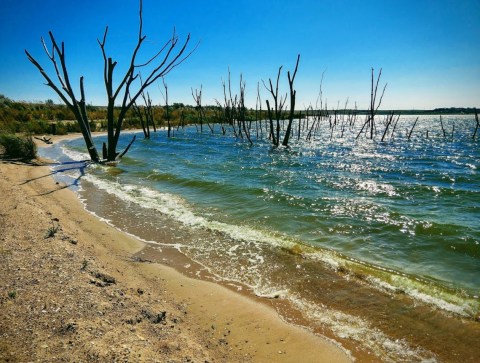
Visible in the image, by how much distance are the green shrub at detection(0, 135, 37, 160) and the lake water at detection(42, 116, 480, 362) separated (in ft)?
12.8

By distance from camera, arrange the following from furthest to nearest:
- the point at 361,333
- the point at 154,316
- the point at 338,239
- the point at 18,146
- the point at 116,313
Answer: the point at 18,146 → the point at 338,239 → the point at 361,333 → the point at 154,316 → the point at 116,313

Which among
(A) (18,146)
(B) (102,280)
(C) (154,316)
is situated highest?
(A) (18,146)

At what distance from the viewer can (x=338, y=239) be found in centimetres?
685

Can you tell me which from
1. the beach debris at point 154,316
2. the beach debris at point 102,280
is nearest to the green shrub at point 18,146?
the beach debris at point 102,280

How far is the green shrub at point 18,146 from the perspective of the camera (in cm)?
1515

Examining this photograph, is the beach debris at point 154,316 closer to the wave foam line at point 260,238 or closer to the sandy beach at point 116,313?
the sandy beach at point 116,313

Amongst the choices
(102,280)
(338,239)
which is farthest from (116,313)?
(338,239)

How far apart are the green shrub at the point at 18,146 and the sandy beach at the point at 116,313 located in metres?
11.9

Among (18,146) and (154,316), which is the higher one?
(18,146)

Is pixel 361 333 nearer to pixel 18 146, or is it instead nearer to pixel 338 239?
pixel 338 239

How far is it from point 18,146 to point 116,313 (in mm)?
15984

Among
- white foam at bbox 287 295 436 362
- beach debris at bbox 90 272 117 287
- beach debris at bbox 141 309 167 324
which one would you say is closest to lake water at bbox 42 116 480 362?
white foam at bbox 287 295 436 362

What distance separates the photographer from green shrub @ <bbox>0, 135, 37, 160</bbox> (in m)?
15.1

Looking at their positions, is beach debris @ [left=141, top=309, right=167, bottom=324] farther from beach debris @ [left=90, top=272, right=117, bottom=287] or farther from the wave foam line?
the wave foam line
